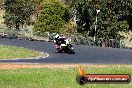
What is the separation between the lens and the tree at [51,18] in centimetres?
5856

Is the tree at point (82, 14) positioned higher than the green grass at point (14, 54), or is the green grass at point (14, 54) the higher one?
the tree at point (82, 14)

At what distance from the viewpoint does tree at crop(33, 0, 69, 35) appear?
192ft

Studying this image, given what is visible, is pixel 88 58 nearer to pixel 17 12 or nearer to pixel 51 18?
pixel 51 18

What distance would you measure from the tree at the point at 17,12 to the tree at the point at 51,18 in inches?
88.1

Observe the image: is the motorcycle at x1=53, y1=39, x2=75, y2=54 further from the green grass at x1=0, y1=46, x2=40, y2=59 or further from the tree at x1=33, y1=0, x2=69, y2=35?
the tree at x1=33, y1=0, x2=69, y2=35

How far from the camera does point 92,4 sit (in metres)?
53.5

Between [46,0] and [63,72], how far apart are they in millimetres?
43385

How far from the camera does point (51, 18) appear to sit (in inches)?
2322

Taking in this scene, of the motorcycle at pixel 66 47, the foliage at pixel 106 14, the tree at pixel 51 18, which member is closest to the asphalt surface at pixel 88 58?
the motorcycle at pixel 66 47

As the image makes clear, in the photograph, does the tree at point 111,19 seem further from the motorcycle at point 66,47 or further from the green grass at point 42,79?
the green grass at point 42,79

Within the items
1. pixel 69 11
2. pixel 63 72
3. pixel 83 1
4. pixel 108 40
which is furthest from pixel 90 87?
pixel 69 11

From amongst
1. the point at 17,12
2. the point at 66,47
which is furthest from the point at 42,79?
the point at 17,12

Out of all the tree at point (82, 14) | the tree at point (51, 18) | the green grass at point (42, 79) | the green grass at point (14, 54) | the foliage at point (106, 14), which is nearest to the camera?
the green grass at point (42, 79)

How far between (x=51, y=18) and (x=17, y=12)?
558 centimetres
